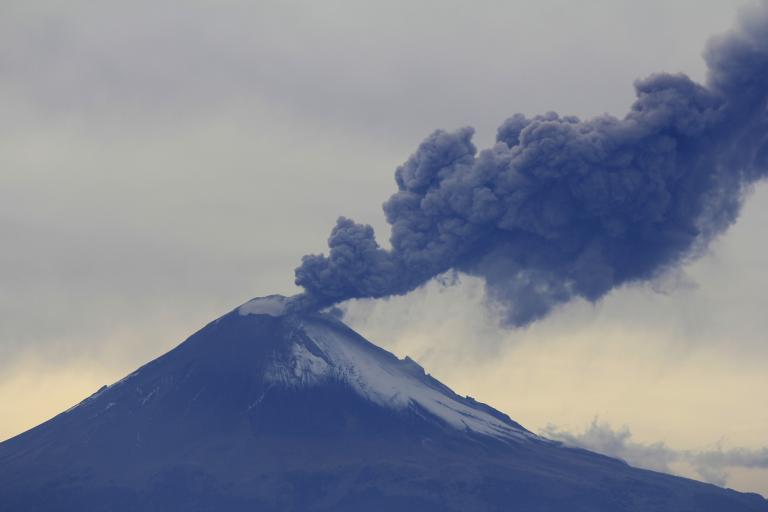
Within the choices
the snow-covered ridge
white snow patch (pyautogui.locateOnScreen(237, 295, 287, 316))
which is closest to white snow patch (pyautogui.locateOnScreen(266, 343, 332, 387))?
the snow-covered ridge

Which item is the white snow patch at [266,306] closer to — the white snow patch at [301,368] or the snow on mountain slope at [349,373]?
the snow on mountain slope at [349,373]

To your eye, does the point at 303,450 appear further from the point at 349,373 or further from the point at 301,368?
the point at 349,373

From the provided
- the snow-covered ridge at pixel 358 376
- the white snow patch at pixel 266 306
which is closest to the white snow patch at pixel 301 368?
the snow-covered ridge at pixel 358 376

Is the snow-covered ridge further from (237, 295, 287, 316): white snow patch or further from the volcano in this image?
(237, 295, 287, 316): white snow patch

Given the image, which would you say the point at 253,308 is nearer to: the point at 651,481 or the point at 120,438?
the point at 120,438

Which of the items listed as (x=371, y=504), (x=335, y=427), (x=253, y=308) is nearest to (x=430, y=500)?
(x=371, y=504)

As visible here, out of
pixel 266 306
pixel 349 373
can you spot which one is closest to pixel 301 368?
pixel 349 373
